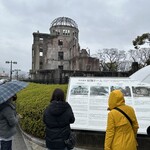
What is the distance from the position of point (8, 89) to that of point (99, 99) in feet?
6.73

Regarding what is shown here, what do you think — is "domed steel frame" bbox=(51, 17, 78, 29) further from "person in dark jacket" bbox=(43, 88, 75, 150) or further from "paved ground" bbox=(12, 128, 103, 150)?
"person in dark jacket" bbox=(43, 88, 75, 150)

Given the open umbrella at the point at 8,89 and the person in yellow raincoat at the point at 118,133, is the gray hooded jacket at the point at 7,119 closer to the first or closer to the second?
the open umbrella at the point at 8,89

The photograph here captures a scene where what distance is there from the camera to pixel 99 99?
5.77 meters

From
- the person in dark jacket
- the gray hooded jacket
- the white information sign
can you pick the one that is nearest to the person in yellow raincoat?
the person in dark jacket

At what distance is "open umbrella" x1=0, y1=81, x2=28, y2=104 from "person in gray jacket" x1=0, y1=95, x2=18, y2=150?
0.12 meters

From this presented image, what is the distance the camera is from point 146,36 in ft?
103

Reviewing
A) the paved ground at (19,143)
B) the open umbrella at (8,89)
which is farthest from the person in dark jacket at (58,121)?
the paved ground at (19,143)

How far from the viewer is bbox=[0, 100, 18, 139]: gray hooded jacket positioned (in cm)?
450

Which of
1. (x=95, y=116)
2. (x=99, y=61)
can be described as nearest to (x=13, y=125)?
(x=95, y=116)

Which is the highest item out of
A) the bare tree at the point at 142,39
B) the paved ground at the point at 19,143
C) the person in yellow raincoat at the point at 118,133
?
the bare tree at the point at 142,39

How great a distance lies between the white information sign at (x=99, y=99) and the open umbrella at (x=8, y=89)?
1422mm

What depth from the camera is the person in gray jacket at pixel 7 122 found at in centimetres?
450

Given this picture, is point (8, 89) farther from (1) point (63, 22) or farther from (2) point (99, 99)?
(1) point (63, 22)

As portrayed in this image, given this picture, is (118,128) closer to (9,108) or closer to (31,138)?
(9,108)
